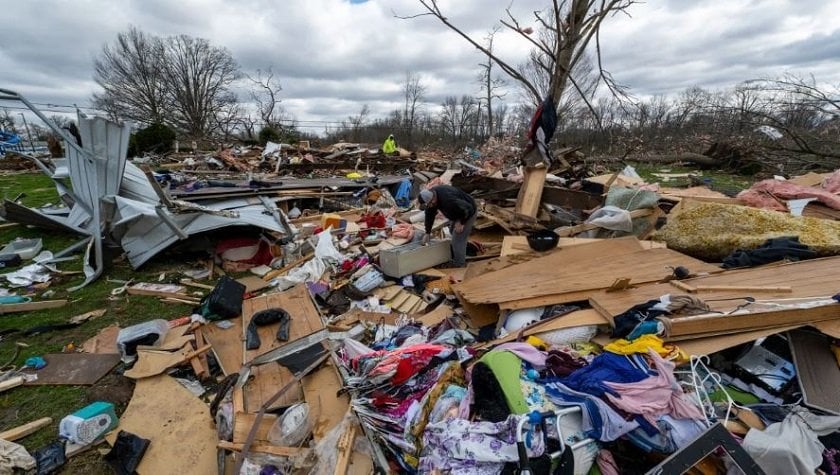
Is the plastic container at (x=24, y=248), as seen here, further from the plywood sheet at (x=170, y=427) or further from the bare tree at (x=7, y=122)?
the bare tree at (x=7, y=122)

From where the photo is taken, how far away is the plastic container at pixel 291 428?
100 inches

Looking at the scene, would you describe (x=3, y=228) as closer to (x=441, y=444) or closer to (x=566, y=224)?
(x=441, y=444)

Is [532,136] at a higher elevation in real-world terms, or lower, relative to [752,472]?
higher

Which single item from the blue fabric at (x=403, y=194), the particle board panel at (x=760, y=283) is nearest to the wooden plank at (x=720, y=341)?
the particle board panel at (x=760, y=283)

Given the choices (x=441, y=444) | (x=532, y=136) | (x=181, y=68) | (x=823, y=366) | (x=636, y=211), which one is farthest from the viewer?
(x=181, y=68)

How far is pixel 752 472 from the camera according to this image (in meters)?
1.74

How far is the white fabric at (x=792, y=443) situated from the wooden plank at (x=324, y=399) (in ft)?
7.86

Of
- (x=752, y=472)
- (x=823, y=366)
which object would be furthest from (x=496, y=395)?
(x=823, y=366)

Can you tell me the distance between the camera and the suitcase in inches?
163

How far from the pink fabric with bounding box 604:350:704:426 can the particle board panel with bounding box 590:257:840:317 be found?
0.99 metres

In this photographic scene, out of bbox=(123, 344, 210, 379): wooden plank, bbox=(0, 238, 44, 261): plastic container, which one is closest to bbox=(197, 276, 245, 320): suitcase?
bbox=(123, 344, 210, 379): wooden plank

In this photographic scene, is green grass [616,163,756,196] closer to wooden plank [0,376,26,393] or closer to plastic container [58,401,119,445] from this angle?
plastic container [58,401,119,445]

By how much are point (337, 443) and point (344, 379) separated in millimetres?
812

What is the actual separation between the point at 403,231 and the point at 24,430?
17.1 feet
